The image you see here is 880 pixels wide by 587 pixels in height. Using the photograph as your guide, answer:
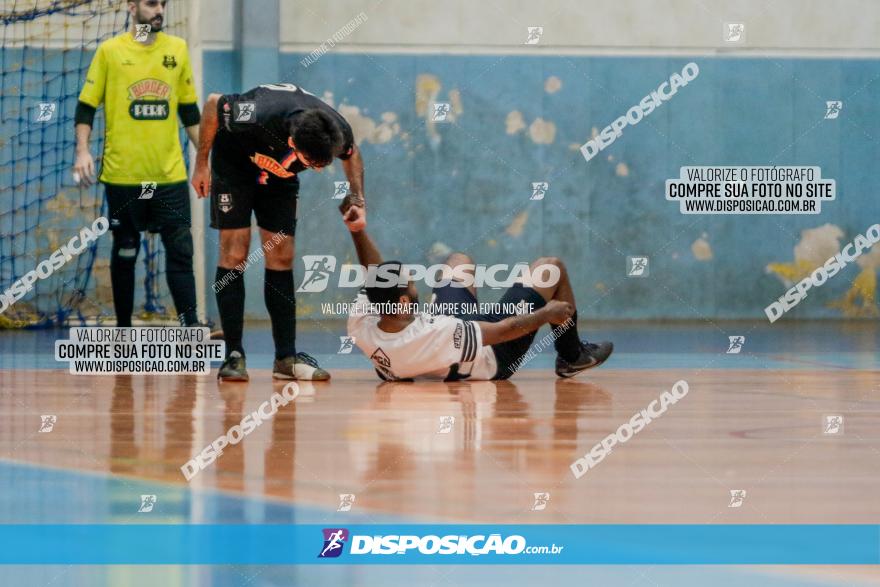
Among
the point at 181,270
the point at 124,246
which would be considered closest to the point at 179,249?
the point at 181,270

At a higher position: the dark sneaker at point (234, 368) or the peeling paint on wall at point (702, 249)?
the peeling paint on wall at point (702, 249)

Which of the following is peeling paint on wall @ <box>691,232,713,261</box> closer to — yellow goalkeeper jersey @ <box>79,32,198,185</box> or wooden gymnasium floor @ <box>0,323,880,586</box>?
wooden gymnasium floor @ <box>0,323,880,586</box>

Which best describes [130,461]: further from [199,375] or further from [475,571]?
[199,375]

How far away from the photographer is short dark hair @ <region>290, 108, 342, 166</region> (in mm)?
4570

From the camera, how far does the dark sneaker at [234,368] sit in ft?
17.4

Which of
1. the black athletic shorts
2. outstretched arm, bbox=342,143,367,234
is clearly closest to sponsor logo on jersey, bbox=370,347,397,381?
outstretched arm, bbox=342,143,367,234

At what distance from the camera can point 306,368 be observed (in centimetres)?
538

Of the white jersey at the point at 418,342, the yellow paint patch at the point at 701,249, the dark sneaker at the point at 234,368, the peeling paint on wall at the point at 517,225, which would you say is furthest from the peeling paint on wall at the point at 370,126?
the white jersey at the point at 418,342

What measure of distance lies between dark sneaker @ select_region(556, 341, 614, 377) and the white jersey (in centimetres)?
52

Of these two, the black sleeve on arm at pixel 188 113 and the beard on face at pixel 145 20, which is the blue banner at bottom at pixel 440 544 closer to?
the black sleeve on arm at pixel 188 113

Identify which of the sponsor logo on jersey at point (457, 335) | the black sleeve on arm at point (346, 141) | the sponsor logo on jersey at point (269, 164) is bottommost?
the sponsor logo on jersey at point (457, 335)

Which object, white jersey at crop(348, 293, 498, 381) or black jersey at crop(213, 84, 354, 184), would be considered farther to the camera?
white jersey at crop(348, 293, 498, 381)

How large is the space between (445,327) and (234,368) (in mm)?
1003

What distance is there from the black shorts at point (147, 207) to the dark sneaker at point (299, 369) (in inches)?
48.2
